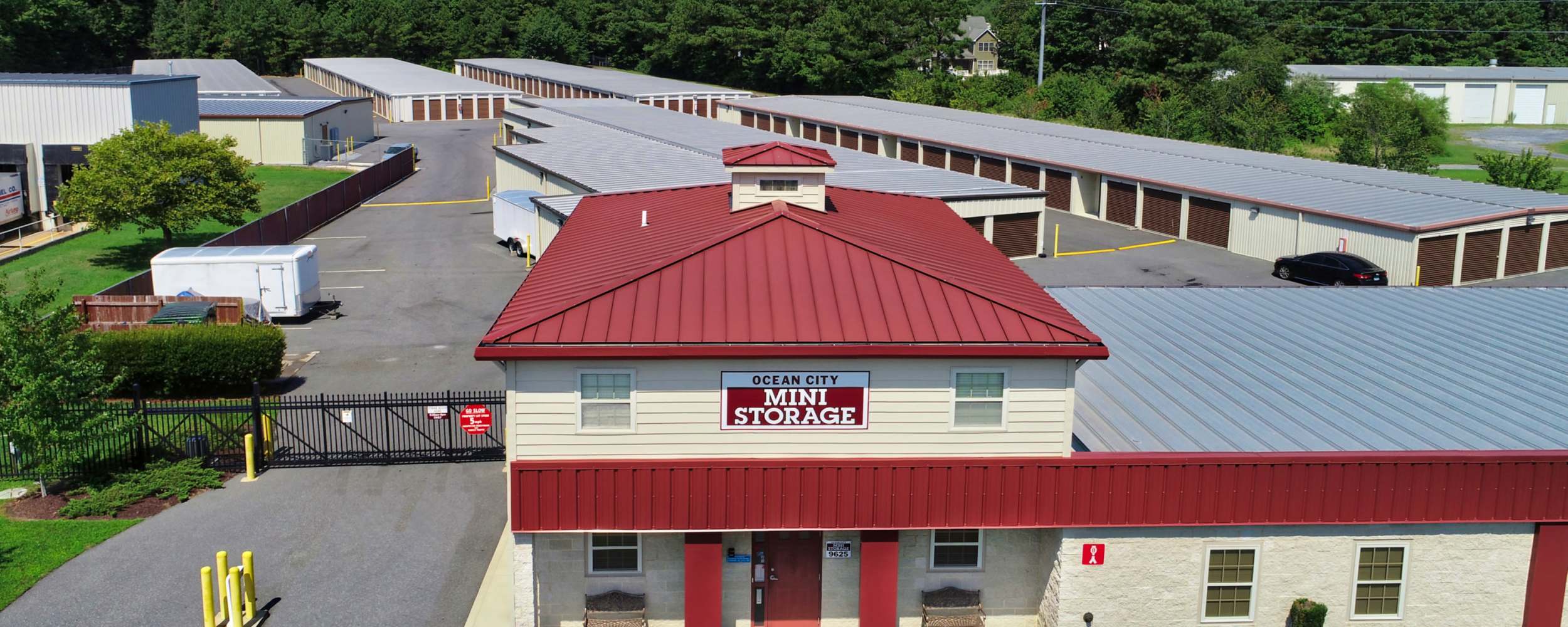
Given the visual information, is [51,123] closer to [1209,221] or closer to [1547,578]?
[1209,221]

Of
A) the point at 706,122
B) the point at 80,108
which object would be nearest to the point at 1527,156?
the point at 706,122

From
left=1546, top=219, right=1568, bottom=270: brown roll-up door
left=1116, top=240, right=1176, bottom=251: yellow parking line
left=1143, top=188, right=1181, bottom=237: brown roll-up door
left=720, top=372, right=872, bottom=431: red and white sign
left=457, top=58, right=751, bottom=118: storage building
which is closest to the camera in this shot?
left=720, top=372, right=872, bottom=431: red and white sign

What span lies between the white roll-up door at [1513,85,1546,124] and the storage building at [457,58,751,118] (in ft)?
226

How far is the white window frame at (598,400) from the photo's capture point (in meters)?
19.7

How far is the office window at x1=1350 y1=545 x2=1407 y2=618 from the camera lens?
66.4 feet

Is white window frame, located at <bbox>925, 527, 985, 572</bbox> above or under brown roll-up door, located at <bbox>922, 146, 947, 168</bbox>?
under

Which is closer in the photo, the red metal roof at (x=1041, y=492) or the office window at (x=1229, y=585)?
the red metal roof at (x=1041, y=492)

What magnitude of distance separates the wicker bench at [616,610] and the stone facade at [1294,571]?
6.67 meters

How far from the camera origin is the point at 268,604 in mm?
21781

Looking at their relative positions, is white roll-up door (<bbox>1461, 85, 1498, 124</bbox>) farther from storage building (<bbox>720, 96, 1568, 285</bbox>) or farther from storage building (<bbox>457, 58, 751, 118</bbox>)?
storage building (<bbox>457, 58, 751, 118</bbox>)

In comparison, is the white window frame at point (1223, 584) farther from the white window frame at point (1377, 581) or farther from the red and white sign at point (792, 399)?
the red and white sign at point (792, 399)

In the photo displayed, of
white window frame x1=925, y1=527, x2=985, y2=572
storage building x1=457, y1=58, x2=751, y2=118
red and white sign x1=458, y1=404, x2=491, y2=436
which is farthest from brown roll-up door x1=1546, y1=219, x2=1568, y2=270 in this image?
storage building x1=457, y1=58, x2=751, y2=118

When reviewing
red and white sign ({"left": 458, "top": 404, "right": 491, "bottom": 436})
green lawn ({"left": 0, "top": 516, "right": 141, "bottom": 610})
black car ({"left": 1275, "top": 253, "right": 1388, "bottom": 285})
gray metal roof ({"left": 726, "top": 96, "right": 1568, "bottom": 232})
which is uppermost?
gray metal roof ({"left": 726, "top": 96, "right": 1568, "bottom": 232})

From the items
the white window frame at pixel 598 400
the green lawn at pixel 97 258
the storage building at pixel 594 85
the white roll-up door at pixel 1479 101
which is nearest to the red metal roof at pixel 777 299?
the white window frame at pixel 598 400
